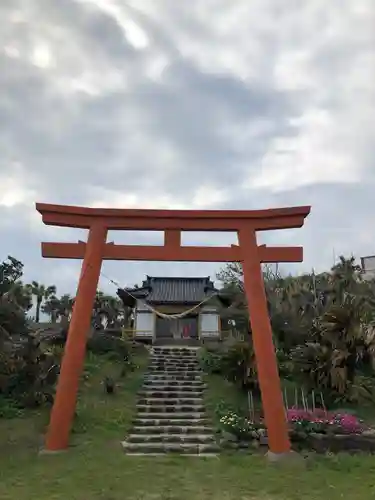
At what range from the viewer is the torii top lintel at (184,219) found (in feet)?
32.7

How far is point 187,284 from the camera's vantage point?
3266cm

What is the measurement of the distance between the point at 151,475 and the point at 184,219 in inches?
197

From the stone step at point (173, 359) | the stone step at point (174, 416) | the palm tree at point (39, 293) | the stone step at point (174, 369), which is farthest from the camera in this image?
the palm tree at point (39, 293)

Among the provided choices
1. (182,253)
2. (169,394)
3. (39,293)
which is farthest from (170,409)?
(39,293)

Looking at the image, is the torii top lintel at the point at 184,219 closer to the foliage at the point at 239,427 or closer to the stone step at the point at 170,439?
the foliage at the point at 239,427

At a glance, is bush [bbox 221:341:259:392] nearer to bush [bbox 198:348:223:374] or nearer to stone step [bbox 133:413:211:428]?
bush [bbox 198:348:223:374]

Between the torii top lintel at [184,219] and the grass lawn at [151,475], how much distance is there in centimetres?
456

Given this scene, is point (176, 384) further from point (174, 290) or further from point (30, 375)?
point (174, 290)

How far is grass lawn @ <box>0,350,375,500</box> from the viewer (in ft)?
22.9

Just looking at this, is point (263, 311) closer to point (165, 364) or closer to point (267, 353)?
point (267, 353)

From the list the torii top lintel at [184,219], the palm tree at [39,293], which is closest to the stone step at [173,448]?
the torii top lintel at [184,219]

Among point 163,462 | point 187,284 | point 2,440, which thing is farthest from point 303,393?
point 187,284

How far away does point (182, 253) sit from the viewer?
1008 centimetres

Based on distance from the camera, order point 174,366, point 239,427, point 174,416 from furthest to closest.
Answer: point 174,366, point 174,416, point 239,427
